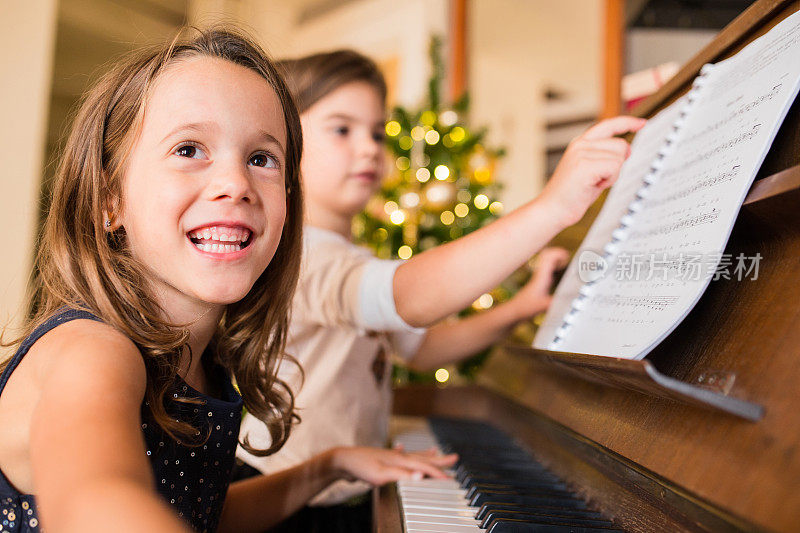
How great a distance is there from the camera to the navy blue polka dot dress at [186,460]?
Answer: 0.77m

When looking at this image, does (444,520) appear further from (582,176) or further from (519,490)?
(582,176)

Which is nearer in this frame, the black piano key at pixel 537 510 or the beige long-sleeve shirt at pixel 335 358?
the black piano key at pixel 537 510

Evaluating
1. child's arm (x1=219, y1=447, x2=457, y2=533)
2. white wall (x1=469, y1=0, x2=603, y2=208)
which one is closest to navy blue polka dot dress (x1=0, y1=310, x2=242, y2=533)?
child's arm (x1=219, y1=447, x2=457, y2=533)

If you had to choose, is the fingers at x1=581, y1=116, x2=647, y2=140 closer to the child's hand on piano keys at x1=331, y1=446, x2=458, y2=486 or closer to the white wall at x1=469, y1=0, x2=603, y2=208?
the child's hand on piano keys at x1=331, y1=446, x2=458, y2=486

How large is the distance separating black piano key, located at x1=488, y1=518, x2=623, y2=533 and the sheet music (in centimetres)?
19

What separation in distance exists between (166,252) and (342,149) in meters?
0.91

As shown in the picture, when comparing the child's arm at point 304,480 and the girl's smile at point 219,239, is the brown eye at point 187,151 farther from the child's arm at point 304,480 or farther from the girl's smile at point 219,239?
the child's arm at point 304,480

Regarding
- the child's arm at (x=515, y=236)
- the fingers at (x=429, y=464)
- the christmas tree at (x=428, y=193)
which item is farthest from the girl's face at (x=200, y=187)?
the christmas tree at (x=428, y=193)

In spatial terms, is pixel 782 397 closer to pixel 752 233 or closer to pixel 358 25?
pixel 752 233

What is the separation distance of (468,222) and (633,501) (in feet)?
6.71

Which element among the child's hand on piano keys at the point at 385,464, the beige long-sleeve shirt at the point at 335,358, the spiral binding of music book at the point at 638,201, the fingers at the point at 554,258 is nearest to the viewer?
the spiral binding of music book at the point at 638,201

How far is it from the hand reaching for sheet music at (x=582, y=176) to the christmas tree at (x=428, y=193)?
166 cm

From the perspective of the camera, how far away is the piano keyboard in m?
0.75

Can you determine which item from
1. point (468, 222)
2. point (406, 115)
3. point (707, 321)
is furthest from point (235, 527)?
point (406, 115)
